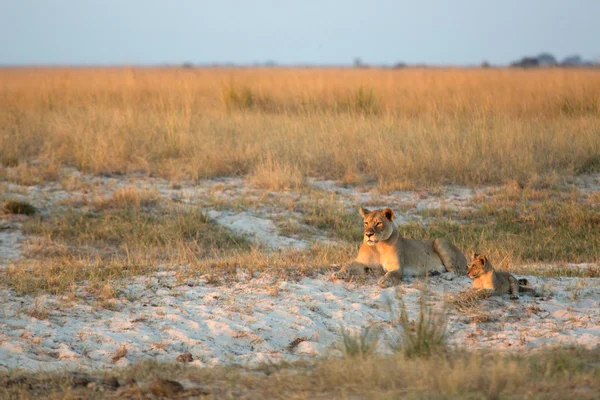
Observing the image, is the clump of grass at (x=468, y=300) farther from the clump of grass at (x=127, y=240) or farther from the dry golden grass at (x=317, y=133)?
the dry golden grass at (x=317, y=133)

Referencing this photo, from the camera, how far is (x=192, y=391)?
434 cm

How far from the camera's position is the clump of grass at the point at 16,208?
9.94m

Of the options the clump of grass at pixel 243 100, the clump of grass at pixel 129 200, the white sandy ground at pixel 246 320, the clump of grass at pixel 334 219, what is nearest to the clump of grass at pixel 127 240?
the clump of grass at pixel 129 200

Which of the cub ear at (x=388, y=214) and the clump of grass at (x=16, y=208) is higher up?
the cub ear at (x=388, y=214)

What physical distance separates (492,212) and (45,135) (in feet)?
24.7

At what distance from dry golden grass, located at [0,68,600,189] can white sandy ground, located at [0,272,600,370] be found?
15.6 feet

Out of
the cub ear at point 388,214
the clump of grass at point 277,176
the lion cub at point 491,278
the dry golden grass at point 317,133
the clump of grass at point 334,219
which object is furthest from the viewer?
the dry golden grass at point 317,133

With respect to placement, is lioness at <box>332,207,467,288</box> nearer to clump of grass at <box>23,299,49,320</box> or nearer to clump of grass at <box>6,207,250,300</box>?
clump of grass at <box>6,207,250,300</box>

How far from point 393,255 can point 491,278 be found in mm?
908

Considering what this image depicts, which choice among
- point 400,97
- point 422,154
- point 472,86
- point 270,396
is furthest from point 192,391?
point 472,86

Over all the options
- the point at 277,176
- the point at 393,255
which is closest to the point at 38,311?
the point at 393,255

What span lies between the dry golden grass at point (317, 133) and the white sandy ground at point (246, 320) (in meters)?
4.74

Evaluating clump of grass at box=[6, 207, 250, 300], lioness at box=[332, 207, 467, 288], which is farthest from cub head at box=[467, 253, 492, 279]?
clump of grass at box=[6, 207, 250, 300]

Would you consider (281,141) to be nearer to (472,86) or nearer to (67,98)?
(67,98)
